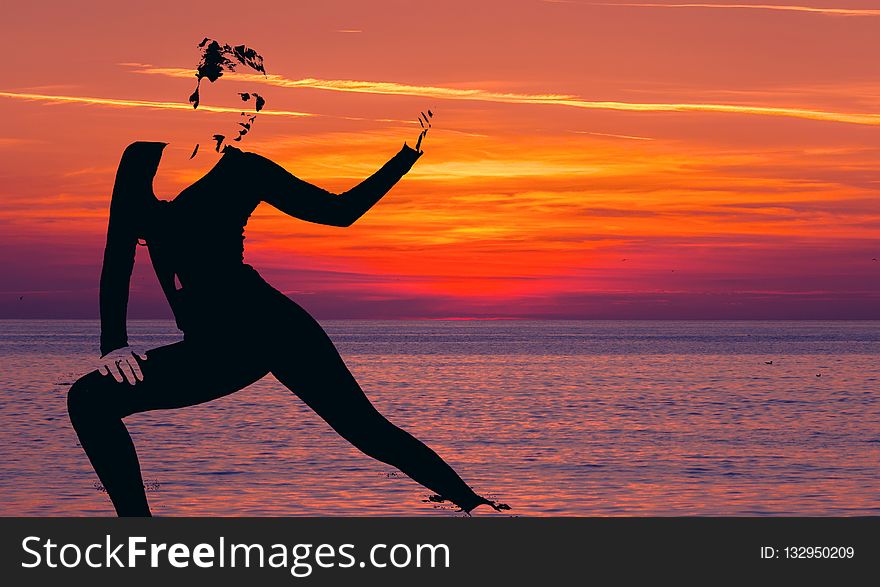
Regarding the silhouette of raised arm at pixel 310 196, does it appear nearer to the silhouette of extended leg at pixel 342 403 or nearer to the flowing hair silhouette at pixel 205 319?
the flowing hair silhouette at pixel 205 319

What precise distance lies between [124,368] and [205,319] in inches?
22.3

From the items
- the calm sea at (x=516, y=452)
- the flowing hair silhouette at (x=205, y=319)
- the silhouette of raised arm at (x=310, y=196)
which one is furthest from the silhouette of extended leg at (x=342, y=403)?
the calm sea at (x=516, y=452)

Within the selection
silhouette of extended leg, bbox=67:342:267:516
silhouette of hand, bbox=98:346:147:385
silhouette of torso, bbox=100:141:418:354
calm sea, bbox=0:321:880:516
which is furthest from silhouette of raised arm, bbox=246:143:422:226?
calm sea, bbox=0:321:880:516

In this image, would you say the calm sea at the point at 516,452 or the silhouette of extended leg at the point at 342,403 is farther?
the calm sea at the point at 516,452

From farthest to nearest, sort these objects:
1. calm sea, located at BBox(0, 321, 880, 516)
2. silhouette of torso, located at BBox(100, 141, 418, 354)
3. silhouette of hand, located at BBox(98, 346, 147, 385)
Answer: calm sea, located at BBox(0, 321, 880, 516)
silhouette of torso, located at BBox(100, 141, 418, 354)
silhouette of hand, located at BBox(98, 346, 147, 385)

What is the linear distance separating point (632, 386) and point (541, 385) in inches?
178

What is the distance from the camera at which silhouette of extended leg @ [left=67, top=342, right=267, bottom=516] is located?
25.0 feet

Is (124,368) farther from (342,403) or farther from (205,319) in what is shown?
(342,403)

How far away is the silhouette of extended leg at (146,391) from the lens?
7.61 m

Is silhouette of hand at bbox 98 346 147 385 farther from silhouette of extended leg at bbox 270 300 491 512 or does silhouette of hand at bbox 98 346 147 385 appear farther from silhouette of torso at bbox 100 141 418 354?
silhouette of extended leg at bbox 270 300 491 512

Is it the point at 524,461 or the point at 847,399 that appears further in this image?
the point at 847,399

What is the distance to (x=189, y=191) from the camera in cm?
775

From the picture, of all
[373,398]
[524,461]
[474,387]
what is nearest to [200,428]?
[524,461]

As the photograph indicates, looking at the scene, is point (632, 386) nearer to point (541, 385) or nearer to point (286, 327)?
point (541, 385)
